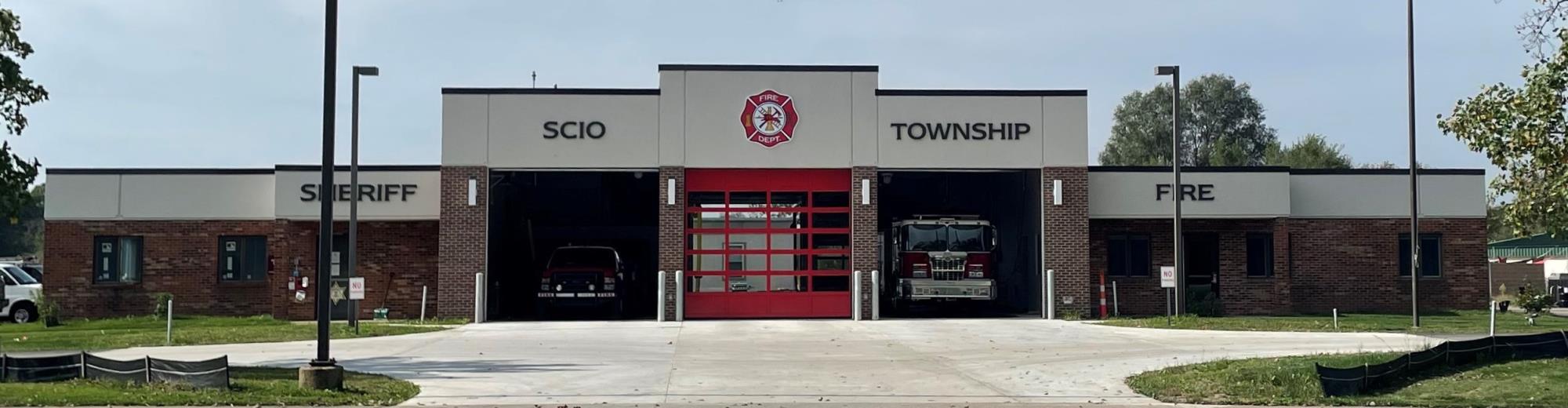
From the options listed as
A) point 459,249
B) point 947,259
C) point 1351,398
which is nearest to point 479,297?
point 459,249

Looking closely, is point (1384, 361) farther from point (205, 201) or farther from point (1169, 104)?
point (1169, 104)

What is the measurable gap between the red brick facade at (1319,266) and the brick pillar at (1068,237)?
2437 millimetres

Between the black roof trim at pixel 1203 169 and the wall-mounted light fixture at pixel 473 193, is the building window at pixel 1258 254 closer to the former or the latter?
the black roof trim at pixel 1203 169

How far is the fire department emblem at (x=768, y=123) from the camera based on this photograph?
29344 millimetres

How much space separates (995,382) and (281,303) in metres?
19.9

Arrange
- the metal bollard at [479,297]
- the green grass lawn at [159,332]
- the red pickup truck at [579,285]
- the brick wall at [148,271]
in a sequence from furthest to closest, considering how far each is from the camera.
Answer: the brick wall at [148,271] → the red pickup truck at [579,285] → the metal bollard at [479,297] → the green grass lawn at [159,332]

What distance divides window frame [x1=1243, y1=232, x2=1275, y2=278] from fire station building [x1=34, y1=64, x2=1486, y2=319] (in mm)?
51

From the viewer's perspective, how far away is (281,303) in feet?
100

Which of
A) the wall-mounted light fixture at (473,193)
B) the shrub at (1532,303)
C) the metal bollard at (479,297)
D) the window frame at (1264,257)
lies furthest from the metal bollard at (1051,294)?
the wall-mounted light fixture at (473,193)

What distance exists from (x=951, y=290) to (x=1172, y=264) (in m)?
6.58

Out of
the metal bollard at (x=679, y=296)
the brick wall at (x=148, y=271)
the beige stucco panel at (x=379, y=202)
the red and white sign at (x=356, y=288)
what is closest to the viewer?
the red and white sign at (x=356, y=288)

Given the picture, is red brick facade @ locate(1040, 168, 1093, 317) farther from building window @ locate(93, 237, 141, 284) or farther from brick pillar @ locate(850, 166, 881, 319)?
building window @ locate(93, 237, 141, 284)

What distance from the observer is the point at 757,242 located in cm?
2964

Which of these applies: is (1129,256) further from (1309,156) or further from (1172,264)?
(1309,156)
